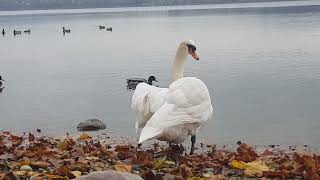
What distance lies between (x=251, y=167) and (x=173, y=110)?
1710mm

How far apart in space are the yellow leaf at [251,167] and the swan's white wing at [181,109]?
4.02 feet

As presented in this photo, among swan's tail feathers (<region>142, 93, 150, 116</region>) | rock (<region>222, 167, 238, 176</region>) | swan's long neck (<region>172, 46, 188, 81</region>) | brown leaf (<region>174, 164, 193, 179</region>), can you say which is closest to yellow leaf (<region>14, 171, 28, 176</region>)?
brown leaf (<region>174, 164, 193, 179</region>)

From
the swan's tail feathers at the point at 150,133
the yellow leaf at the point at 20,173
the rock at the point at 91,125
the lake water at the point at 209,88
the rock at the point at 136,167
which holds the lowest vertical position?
the lake water at the point at 209,88

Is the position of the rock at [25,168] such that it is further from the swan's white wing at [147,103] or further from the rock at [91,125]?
the rock at [91,125]

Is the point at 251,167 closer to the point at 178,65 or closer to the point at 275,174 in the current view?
the point at 275,174

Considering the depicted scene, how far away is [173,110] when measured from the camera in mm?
10352

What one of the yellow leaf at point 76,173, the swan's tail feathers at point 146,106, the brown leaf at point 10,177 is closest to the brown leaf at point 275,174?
the swan's tail feathers at point 146,106

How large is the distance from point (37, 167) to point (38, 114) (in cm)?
1554

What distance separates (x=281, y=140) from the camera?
17266mm

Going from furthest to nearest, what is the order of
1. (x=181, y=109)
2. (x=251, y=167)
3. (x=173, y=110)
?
(x=181, y=109), (x=173, y=110), (x=251, y=167)

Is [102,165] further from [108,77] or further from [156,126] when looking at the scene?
[108,77]

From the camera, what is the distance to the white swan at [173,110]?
10172mm

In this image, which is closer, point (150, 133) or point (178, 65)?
point (150, 133)

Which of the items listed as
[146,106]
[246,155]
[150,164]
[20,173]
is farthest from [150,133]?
[20,173]
